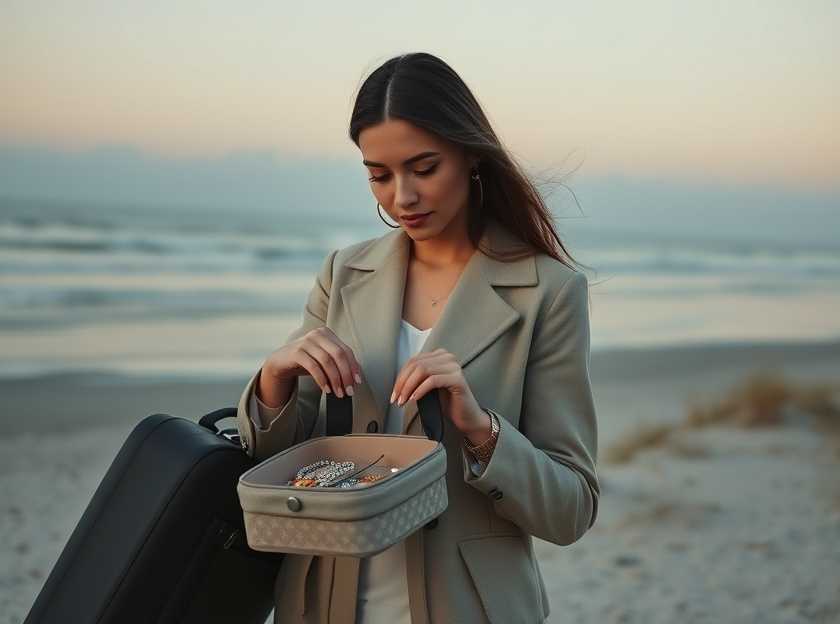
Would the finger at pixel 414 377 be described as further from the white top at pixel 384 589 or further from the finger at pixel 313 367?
the white top at pixel 384 589

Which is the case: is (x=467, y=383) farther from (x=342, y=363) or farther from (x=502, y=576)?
(x=502, y=576)

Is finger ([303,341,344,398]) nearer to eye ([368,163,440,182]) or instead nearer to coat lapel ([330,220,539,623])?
coat lapel ([330,220,539,623])

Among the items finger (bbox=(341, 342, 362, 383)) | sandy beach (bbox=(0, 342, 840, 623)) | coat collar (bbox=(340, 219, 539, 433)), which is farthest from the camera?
sandy beach (bbox=(0, 342, 840, 623))

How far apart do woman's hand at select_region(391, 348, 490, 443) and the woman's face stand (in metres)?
0.37

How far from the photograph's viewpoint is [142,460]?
215 cm

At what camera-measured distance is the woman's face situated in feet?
6.89

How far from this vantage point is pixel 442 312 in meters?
2.27

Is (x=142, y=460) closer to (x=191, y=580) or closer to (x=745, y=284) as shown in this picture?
(x=191, y=580)

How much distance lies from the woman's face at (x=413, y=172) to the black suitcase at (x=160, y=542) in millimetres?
546

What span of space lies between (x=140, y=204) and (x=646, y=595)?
25.6m

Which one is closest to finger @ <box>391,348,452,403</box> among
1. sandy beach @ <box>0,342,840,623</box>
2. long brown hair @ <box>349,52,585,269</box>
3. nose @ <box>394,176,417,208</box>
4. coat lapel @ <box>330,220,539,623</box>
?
coat lapel @ <box>330,220,539,623</box>

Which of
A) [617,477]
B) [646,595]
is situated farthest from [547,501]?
[617,477]

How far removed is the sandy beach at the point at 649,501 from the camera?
5.29 metres

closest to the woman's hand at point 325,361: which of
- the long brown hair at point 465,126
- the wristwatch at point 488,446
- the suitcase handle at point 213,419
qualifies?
the wristwatch at point 488,446
